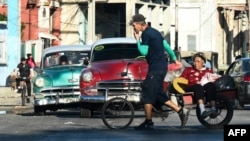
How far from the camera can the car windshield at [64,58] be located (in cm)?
2247

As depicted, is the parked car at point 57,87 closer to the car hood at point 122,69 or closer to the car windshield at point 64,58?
the car windshield at point 64,58

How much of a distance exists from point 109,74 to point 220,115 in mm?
4032

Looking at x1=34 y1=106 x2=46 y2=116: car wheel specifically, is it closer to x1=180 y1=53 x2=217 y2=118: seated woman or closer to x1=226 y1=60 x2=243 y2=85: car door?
x1=226 y1=60 x2=243 y2=85: car door

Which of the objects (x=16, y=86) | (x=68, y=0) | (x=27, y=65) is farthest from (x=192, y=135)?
(x=68, y=0)

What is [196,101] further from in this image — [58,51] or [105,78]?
[58,51]

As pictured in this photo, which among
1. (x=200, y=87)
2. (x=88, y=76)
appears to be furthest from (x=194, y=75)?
(x=88, y=76)

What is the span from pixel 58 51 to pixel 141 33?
8.25 meters

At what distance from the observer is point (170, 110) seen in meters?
15.5

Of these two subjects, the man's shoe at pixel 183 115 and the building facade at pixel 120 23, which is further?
the building facade at pixel 120 23

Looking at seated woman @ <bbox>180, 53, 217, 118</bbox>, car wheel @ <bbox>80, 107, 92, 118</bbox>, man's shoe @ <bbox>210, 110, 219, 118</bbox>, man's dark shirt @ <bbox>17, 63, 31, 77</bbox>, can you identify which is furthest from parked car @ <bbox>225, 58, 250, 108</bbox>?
man's dark shirt @ <bbox>17, 63, 31, 77</bbox>

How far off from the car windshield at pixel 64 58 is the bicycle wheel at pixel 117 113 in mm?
6366

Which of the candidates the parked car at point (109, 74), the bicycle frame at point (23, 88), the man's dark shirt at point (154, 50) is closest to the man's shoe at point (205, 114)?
the man's dark shirt at point (154, 50)

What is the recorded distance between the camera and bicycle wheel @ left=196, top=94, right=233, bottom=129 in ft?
50.1

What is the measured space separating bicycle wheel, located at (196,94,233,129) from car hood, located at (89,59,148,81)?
3.17 metres
